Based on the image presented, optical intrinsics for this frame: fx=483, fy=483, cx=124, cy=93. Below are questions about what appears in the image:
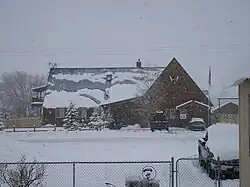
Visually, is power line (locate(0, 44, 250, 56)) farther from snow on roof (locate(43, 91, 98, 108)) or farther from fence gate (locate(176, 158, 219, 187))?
fence gate (locate(176, 158, 219, 187))

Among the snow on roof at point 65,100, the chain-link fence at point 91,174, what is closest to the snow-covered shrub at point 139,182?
the chain-link fence at point 91,174

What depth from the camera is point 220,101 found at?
17.3 feet

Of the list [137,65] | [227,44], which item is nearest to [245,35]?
[227,44]

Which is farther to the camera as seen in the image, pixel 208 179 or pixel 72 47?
pixel 72 47

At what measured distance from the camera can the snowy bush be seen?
534 centimetres

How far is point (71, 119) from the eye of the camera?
5.33 m

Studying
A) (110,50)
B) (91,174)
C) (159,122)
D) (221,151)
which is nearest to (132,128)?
(159,122)

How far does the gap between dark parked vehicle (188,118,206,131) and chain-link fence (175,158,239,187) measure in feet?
1.25

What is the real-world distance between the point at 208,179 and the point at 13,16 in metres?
2.75

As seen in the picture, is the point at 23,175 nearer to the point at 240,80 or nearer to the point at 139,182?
the point at 139,182

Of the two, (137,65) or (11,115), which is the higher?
(137,65)

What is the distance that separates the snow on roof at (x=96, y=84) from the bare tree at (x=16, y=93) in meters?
0.24

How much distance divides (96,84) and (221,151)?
1.57 metres

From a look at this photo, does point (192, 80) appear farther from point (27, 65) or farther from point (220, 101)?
point (27, 65)
